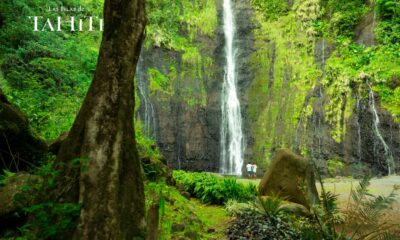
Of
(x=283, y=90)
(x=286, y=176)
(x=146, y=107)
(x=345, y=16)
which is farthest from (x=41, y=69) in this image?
(x=345, y=16)

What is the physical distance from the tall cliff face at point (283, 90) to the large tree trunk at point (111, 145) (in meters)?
18.5

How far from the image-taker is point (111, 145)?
12.8ft

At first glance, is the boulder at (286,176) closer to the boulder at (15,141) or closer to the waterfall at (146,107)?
the boulder at (15,141)

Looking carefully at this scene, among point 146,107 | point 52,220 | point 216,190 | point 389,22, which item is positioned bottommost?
point 216,190

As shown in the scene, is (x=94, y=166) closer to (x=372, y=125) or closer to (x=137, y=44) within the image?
(x=137, y=44)

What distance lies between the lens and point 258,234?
21.8ft

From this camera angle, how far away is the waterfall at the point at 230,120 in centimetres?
2344

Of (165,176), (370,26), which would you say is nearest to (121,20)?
(165,176)

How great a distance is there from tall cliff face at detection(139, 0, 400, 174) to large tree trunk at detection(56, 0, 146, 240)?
18.5 m

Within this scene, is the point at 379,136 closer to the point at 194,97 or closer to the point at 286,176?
the point at 194,97

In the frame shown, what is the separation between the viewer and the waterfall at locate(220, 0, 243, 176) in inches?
Answer: 923

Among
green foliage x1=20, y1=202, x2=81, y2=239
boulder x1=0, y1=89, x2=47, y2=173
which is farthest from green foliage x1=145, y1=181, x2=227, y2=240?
boulder x1=0, y1=89, x2=47, y2=173

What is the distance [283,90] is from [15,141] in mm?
20491

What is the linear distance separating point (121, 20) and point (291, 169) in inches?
285
